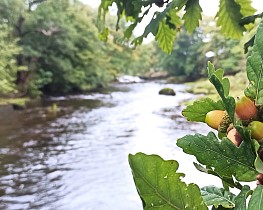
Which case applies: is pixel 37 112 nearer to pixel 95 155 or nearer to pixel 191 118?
pixel 95 155

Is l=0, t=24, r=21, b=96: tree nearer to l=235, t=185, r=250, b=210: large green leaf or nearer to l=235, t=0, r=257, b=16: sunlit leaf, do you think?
l=235, t=0, r=257, b=16: sunlit leaf

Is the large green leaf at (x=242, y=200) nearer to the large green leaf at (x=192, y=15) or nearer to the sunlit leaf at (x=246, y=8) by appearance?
the large green leaf at (x=192, y=15)

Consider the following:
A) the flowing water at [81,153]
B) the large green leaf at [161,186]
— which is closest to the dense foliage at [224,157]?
the large green leaf at [161,186]

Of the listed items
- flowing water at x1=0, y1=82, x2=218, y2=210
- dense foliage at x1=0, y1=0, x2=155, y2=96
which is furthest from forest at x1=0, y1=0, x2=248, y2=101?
flowing water at x1=0, y1=82, x2=218, y2=210

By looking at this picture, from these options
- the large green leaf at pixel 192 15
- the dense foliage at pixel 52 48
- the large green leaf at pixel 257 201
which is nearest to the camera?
the large green leaf at pixel 257 201

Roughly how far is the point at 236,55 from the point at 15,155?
2219cm

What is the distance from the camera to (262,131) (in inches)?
17.4

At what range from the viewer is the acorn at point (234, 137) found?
1.51 feet

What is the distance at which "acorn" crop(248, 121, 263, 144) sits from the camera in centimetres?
44

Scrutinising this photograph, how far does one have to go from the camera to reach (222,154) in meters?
0.47

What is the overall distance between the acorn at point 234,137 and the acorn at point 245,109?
0.06ft

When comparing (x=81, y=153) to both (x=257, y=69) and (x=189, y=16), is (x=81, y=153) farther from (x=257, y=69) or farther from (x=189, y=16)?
(x=257, y=69)

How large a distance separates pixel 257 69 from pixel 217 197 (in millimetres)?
206

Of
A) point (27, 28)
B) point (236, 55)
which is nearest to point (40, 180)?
point (27, 28)
